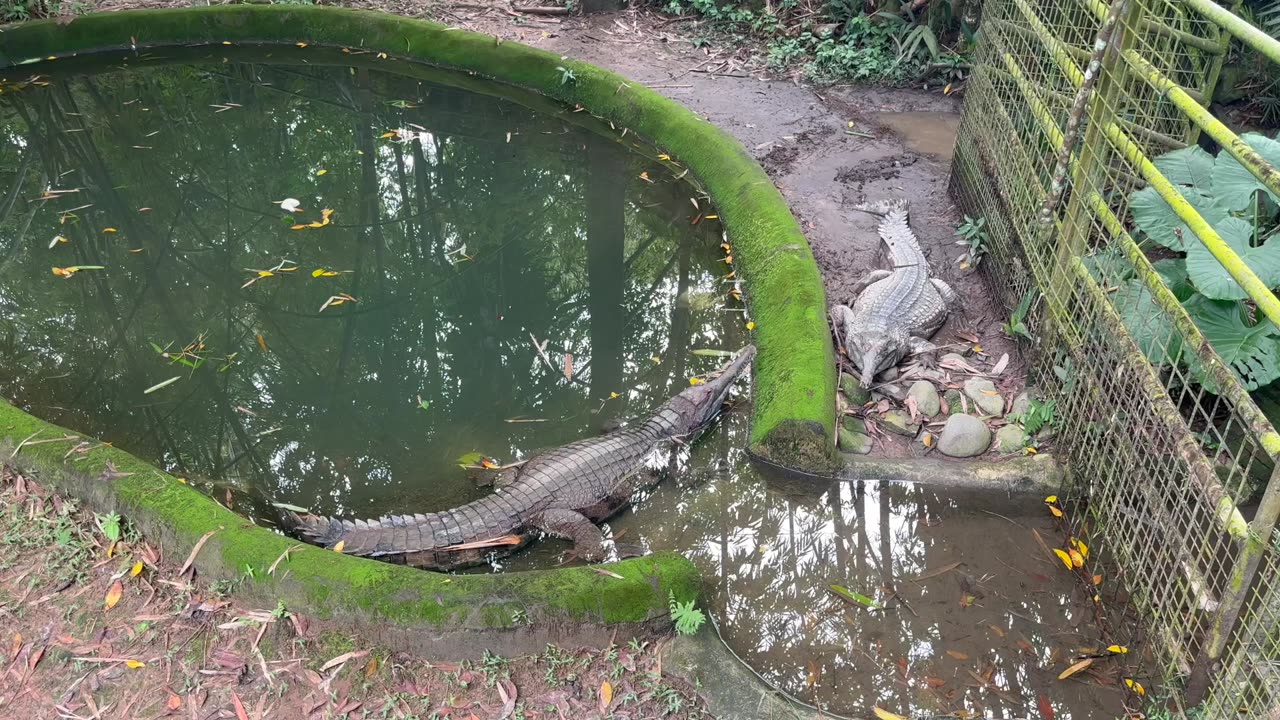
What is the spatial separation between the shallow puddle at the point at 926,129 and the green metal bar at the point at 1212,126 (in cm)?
297

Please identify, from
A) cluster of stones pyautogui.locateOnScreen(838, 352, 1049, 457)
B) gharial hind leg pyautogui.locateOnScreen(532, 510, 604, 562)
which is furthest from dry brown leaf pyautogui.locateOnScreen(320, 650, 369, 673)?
cluster of stones pyautogui.locateOnScreen(838, 352, 1049, 457)

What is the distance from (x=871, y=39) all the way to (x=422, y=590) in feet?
21.3

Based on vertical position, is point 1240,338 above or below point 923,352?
above

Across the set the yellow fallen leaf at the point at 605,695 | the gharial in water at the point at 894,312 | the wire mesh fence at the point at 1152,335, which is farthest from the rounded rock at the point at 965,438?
the yellow fallen leaf at the point at 605,695

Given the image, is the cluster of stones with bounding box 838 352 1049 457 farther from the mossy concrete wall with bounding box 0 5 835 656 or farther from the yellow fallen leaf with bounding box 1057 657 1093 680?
the yellow fallen leaf with bounding box 1057 657 1093 680

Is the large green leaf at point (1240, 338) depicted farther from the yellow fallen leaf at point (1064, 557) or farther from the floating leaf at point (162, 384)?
the floating leaf at point (162, 384)

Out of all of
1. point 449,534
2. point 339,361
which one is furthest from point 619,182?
point 449,534

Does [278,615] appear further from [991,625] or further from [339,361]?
[991,625]

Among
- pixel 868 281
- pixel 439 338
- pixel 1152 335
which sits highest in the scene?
pixel 1152 335

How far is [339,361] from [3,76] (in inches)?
222

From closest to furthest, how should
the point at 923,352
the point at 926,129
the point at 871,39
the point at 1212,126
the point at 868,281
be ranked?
1. the point at 1212,126
2. the point at 923,352
3. the point at 868,281
4. the point at 926,129
5. the point at 871,39

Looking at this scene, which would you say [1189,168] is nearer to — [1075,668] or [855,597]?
[1075,668]

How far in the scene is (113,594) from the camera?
3174 millimetres

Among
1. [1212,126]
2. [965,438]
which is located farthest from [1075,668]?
[1212,126]
